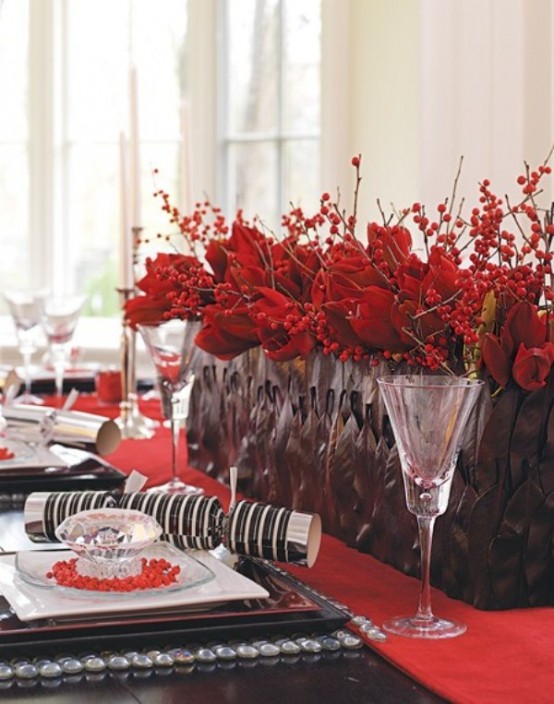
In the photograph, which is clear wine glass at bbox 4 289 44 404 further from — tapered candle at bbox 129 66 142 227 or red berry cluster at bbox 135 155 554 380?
red berry cluster at bbox 135 155 554 380

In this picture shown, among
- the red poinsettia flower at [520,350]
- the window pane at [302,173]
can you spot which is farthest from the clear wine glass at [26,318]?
the window pane at [302,173]

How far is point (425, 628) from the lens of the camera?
36.1 inches

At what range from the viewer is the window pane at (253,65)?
14.6 ft

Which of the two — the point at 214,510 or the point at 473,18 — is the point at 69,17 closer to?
the point at 473,18

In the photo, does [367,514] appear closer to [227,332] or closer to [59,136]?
[227,332]

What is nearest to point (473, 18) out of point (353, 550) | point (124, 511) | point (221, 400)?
point (221, 400)

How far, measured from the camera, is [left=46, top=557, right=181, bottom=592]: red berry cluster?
90cm

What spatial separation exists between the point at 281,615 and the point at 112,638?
0.40 feet

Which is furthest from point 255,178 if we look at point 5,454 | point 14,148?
point 5,454

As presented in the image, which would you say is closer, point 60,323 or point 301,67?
point 60,323

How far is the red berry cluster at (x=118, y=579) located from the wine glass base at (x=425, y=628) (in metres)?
0.16

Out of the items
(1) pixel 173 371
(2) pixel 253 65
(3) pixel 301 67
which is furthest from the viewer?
(2) pixel 253 65

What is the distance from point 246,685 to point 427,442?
0.70 ft

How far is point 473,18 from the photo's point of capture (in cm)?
299
